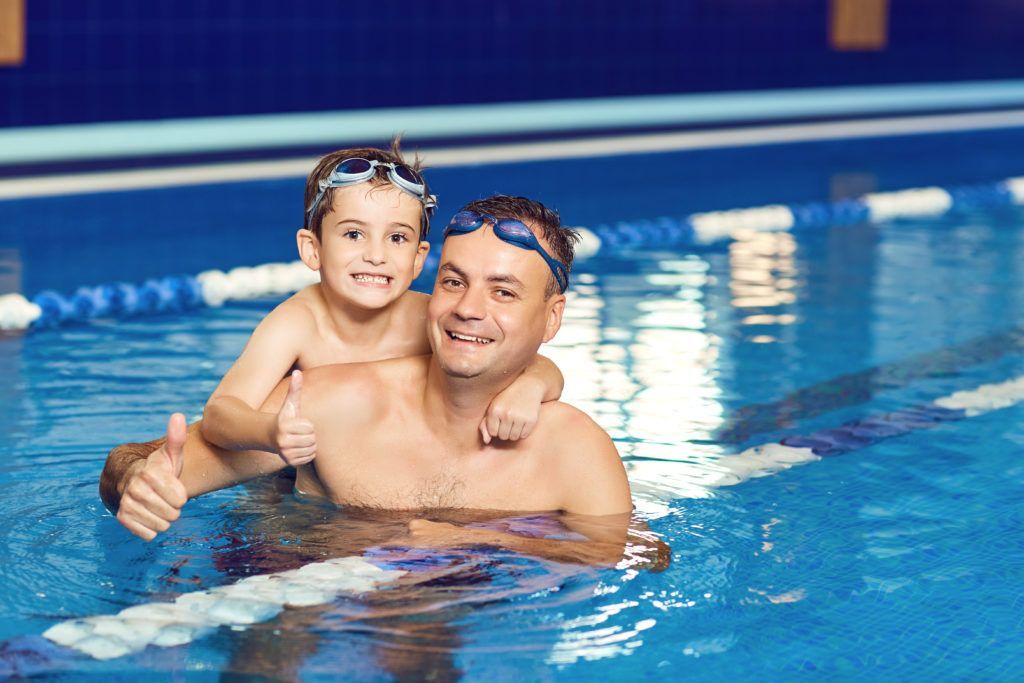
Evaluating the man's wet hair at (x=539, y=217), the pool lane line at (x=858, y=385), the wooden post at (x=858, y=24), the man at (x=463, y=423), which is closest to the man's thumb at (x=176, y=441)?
the man at (x=463, y=423)

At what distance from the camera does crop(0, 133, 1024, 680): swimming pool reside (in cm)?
254

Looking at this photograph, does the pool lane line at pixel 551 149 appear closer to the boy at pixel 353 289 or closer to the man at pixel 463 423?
the boy at pixel 353 289

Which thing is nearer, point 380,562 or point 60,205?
point 380,562

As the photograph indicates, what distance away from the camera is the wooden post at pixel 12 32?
942 centimetres

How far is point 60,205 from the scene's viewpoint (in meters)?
7.66

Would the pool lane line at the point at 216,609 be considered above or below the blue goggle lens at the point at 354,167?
below

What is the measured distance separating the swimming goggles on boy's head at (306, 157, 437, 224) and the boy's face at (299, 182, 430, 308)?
0.6 inches

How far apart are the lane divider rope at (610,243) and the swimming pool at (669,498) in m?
0.18

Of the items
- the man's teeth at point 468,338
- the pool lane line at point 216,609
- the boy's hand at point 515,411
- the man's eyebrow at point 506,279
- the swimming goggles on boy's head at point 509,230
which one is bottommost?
the pool lane line at point 216,609

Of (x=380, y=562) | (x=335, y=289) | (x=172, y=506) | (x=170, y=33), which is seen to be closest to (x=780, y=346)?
(x=335, y=289)

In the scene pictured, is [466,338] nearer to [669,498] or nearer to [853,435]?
[669,498]

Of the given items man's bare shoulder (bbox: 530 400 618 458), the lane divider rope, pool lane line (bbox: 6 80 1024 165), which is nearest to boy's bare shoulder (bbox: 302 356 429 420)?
man's bare shoulder (bbox: 530 400 618 458)

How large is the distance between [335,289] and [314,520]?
509 mm

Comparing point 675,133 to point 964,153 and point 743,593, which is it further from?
point 743,593
